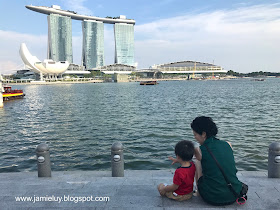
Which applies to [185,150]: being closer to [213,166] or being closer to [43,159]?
[213,166]

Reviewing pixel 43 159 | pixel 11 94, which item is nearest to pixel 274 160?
pixel 43 159

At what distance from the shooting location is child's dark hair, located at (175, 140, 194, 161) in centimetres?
395

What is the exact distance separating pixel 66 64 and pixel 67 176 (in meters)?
163

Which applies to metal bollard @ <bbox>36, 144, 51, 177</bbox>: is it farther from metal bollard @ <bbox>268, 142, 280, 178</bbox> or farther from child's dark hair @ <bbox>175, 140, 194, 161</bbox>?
metal bollard @ <bbox>268, 142, 280, 178</bbox>

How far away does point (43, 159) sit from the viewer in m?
6.07

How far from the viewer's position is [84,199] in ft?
15.6

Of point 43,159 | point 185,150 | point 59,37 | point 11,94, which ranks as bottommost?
point 43,159

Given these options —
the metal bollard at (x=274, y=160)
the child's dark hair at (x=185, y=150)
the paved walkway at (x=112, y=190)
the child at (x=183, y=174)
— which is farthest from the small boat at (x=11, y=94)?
the metal bollard at (x=274, y=160)

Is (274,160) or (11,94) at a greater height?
(11,94)

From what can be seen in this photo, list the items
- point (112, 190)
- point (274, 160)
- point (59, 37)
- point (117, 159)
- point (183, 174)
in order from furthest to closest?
point (59, 37)
point (117, 159)
point (274, 160)
point (112, 190)
point (183, 174)

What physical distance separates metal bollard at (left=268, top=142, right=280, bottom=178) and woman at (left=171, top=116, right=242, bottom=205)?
2155mm

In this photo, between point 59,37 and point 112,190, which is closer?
point 112,190

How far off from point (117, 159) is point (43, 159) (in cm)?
192

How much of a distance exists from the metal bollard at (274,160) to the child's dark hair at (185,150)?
2729 mm
